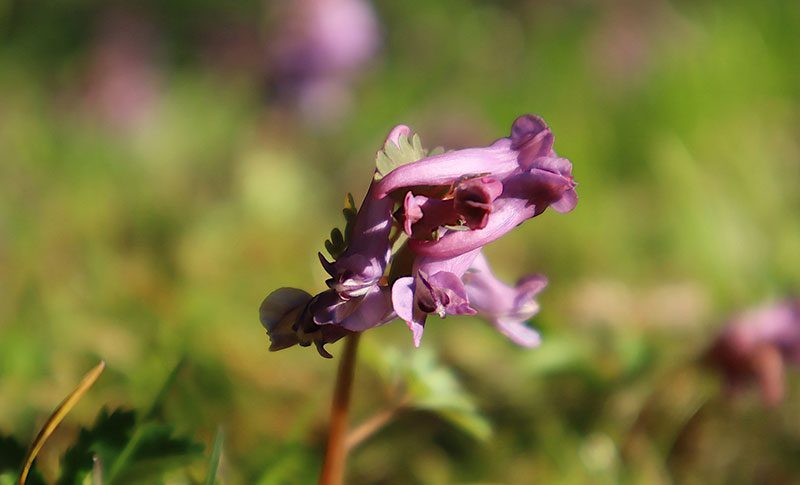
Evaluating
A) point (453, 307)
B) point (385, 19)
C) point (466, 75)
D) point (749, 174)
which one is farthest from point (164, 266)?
point (385, 19)

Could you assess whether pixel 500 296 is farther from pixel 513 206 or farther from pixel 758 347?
pixel 758 347

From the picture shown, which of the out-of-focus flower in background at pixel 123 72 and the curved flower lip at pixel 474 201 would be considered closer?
the curved flower lip at pixel 474 201

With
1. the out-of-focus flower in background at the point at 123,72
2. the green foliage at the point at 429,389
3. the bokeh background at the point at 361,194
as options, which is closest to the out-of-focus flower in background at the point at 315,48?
the bokeh background at the point at 361,194

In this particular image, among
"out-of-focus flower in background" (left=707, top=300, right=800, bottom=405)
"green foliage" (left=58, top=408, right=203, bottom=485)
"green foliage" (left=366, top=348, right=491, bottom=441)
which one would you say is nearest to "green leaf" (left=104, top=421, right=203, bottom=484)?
"green foliage" (left=58, top=408, right=203, bottom=485)

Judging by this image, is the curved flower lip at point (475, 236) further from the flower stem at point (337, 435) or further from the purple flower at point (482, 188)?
the flower stem at point (337, 435)

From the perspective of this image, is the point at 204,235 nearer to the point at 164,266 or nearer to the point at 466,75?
the point at 164,266

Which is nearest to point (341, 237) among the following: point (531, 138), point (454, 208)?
point (454, 208)
